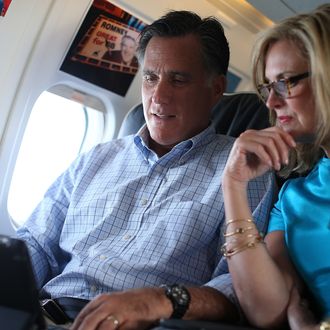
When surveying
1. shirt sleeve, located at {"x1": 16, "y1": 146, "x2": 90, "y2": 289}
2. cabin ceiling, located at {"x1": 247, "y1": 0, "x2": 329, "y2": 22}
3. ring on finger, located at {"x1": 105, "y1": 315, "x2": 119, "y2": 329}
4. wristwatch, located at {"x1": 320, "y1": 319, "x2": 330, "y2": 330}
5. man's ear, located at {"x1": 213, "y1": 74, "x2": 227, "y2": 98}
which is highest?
cabin ceiling, located at {"x1": 247, "y1": 0, "x2": 329, "y2": 22}

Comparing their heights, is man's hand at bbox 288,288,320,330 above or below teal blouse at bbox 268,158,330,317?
below

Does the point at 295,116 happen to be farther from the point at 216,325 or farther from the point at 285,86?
the point at 216,325

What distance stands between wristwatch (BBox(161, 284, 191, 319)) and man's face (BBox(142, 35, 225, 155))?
731 millimetres

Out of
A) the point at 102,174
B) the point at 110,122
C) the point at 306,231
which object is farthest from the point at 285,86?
the point at 110,122

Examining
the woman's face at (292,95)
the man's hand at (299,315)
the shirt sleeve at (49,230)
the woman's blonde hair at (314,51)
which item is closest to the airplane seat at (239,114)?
the woman's blonde hair at (314,51)

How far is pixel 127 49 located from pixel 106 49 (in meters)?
0.14

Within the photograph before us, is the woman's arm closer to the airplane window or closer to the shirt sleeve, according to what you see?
the shirt sleeve

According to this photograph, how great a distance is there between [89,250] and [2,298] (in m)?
0.72

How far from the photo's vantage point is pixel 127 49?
274 centimetres

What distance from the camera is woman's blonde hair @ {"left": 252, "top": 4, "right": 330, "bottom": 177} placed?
1339mm

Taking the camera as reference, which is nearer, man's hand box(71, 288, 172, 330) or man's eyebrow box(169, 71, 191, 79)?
man's hand box(71, 288, 172, 330)

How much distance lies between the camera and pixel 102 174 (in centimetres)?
198

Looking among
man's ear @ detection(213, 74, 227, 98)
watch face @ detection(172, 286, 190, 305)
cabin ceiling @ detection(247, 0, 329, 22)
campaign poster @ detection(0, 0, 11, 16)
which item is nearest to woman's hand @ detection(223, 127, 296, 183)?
watch face @ detection(172, 286, 190, 305)

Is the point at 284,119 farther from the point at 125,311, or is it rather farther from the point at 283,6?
the point at 283,6
